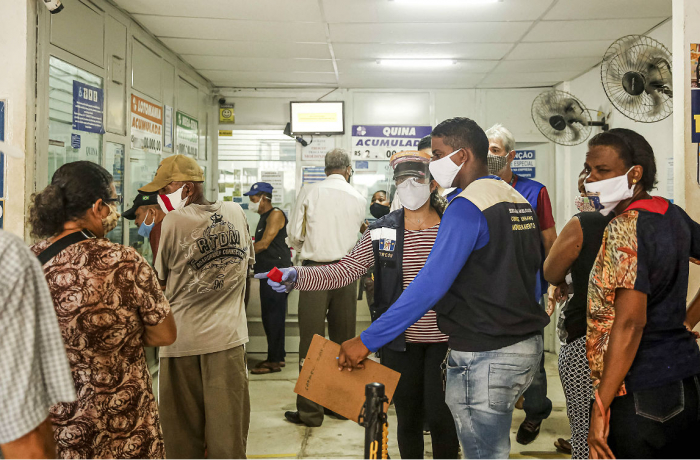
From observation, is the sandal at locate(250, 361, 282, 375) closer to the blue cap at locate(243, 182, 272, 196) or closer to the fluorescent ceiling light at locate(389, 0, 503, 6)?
the blue cap at locate(243, 182, 272, 196)

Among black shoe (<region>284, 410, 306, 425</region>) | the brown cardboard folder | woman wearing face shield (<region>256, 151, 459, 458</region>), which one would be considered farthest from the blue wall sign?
black shoe (<region>284, 410, 306, 425</region>)

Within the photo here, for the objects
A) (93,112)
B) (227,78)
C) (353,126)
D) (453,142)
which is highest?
(227,78)

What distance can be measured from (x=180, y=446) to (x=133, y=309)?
129cm

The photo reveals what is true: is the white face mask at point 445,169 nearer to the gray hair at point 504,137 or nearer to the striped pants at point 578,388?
the striped pants at point 578,388

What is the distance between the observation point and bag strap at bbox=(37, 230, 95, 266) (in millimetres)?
1683

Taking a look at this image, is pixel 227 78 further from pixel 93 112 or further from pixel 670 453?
pixel 670 453

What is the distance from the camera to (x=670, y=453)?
5.21ft

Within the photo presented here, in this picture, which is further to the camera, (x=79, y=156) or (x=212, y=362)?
(x=79, y=156)

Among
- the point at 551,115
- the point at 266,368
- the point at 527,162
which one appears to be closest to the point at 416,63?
the point at 551,115

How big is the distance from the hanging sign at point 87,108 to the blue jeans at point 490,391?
9.63 feet

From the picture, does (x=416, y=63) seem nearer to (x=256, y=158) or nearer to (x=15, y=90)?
(x=256, y=158)

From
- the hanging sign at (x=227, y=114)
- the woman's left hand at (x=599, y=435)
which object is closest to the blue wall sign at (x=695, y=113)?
the woman's left hand at (x=599, y=435)

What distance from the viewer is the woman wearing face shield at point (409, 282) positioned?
7.94ft

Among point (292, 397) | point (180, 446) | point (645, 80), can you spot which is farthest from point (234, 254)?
point (645, 80)
